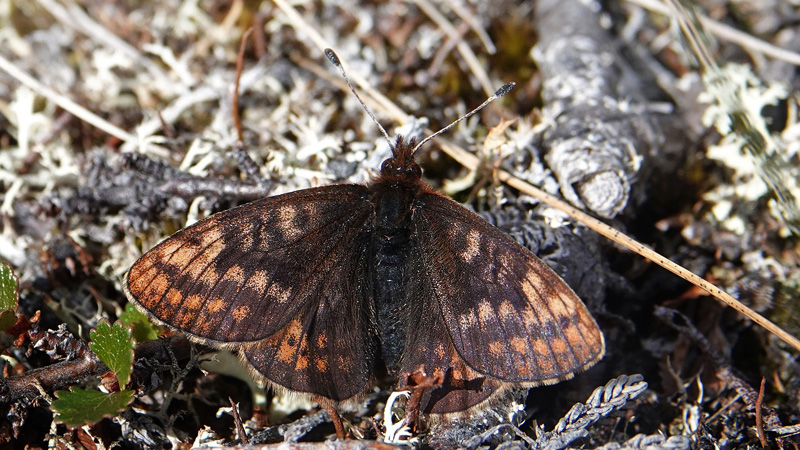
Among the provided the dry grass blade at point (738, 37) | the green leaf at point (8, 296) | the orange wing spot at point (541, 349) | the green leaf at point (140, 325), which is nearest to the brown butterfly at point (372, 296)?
the orange wing spot at point (541, 349)

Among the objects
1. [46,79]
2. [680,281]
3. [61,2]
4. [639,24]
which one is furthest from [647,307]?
[61,2]

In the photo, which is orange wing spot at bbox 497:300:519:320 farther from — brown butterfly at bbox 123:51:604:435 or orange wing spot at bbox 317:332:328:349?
orange wing spot at bbox 317:332:328:349

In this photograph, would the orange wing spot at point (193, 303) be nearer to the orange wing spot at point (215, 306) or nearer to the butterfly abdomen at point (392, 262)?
the orange wing spot at point (215, 306)

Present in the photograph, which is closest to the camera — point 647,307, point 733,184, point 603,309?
point 603,309

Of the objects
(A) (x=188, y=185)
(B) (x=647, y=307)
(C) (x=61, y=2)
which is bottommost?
(B) (x=647, y=307)

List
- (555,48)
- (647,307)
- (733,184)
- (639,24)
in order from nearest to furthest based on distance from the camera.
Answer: (647,307)
(733,184)
(555,48)
(639,24)

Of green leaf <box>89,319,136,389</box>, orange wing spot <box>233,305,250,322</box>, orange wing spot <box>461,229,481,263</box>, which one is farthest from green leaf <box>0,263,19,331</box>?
orange wing spot <box>461,229,481,263</box>

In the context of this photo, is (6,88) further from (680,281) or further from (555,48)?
(680,281)
